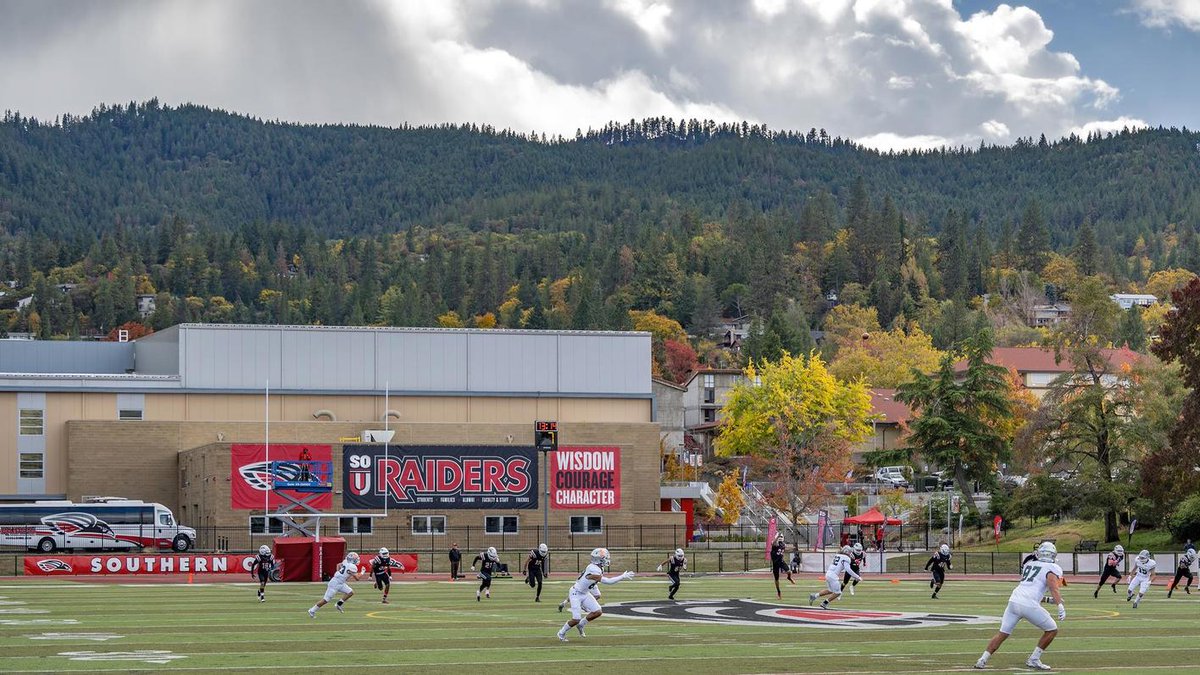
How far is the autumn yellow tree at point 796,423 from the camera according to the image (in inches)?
4375

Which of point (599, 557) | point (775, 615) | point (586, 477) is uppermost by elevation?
point (586, 477)

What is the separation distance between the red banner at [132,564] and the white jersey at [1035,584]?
41101 mm

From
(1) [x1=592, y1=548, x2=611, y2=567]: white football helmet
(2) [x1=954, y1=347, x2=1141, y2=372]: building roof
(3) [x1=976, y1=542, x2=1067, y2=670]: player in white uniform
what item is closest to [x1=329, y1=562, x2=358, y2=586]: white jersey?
(1) [x1=592, y1=548, x2=611, y2=567]: white football helmet

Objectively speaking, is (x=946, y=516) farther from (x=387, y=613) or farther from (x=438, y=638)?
(x=438, y=638)

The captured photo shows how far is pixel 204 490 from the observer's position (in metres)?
78.8

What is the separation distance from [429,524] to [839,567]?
39531mm

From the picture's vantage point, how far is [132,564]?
6222 centimetres

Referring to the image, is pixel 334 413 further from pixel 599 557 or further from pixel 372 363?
pixel 599 557

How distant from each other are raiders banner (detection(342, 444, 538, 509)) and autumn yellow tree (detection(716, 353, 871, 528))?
1263 inches

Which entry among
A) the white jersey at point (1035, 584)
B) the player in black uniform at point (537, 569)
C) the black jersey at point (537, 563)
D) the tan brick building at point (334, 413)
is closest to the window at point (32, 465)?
the tan brick building at point (334, 413)

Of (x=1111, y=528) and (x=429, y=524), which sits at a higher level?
(x=429, y=524)

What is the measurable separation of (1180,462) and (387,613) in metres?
42.3

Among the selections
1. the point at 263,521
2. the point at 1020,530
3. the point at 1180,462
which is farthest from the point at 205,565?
the point at 1020,530

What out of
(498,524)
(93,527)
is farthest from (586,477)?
(93,527)
